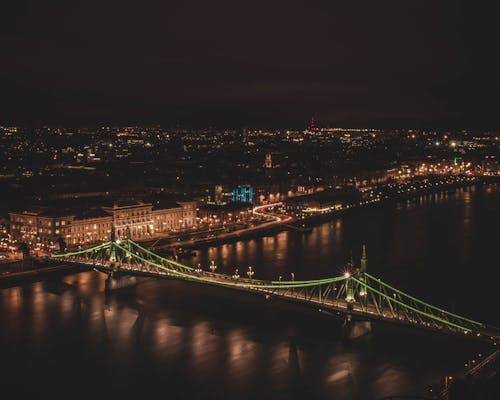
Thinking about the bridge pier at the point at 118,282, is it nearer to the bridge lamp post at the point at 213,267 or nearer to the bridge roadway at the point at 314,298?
the bridge roadway at the point at 314,298

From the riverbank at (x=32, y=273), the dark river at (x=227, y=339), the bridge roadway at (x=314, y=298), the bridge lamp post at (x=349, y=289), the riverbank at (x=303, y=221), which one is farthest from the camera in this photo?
the riverbank at (x=303, y=221)

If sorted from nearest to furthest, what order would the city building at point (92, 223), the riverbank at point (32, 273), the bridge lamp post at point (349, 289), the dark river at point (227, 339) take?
the dark river at point (227, 339)
the bridge lamp post at point (349, 289)
the riverbank at point (32, 273)
the city building at point (92, 223)

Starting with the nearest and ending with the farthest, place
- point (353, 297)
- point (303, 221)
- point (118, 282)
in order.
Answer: point (353, 297), point (118, 282), point (303, 221)

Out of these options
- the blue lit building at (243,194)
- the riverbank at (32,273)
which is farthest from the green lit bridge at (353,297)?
the blue lit building at (243,194)

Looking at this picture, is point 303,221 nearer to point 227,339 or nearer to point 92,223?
point 92,223

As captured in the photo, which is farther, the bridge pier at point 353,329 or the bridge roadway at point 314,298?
the bridge pier at point 353,329

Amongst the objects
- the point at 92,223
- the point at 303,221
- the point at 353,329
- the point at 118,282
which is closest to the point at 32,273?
the point at 118,282

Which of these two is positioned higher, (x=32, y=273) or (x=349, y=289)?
(x=349, y=289)

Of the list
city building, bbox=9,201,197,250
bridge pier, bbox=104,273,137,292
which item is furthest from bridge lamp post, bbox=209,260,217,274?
city building, bbox=9,201,197,250

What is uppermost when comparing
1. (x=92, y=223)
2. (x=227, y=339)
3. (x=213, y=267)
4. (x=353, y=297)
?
(x=92, y=223)

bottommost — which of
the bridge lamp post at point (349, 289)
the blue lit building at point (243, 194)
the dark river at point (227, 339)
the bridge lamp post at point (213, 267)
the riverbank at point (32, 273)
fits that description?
the dark river at point (227, 339)
